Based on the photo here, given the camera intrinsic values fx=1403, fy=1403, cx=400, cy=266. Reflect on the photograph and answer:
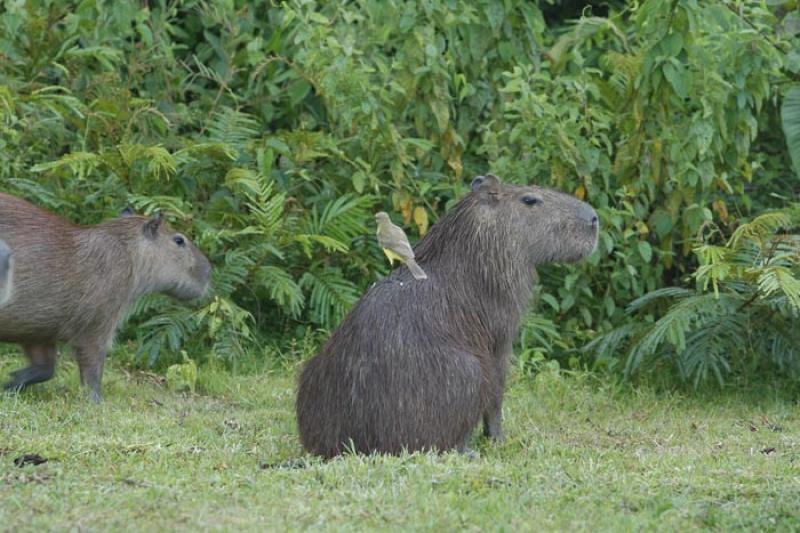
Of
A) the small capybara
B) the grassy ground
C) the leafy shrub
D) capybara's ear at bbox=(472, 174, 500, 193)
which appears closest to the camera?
the grassy ground

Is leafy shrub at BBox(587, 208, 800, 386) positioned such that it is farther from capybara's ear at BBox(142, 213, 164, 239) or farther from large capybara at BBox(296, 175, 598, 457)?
capybara's ear at BBox(142, 213, 164, 239)

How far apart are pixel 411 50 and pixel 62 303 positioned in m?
2.60

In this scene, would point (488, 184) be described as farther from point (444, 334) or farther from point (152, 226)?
point (152, 226)

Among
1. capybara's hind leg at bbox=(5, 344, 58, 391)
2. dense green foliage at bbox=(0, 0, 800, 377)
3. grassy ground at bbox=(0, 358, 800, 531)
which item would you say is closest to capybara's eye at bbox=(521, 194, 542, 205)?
grassy ground at bbox=(0, 358, 800, 531)

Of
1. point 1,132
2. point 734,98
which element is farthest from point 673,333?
point 1,132

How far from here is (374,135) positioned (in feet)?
28.3

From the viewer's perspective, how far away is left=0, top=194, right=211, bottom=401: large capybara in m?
7.34

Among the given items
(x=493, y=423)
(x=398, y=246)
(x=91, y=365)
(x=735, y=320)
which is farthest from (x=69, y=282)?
(x=735, y=320)

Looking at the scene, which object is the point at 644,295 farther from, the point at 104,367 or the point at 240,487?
the point at 240,487

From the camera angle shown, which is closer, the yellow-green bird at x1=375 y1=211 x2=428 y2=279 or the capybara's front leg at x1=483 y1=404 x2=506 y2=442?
the yellow-green bird at x1=375 y1=211 x2=428 y2=279

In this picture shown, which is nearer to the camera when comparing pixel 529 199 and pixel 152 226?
pixel 529 199

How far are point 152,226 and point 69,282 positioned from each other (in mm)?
633

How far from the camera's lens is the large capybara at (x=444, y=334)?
5898mm

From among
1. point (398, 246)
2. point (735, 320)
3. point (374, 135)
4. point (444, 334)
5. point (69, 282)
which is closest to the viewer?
point (444, 334)
